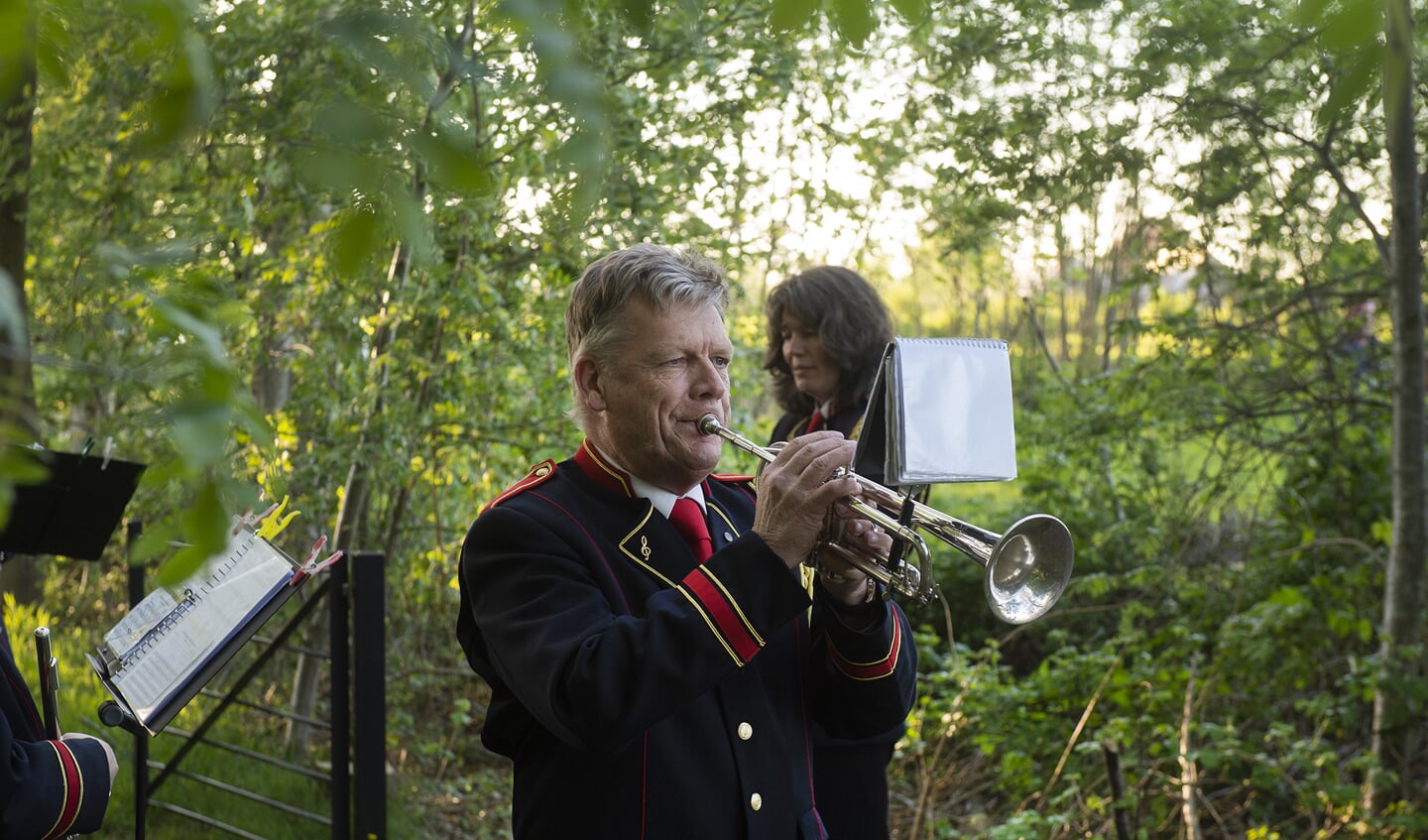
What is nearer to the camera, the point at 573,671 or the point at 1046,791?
the point at 573,671

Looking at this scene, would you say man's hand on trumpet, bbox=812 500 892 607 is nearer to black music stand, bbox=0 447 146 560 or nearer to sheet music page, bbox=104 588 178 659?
sheet music page, bbox=104 588 178 659

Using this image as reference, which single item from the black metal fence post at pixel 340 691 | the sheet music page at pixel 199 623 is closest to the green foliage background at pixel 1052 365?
the black metal fence post at pixel 340 691

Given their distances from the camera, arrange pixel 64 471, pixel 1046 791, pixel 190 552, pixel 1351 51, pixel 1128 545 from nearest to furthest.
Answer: pixel 190 552, pixel 1351 51, pixel 64 471, pixel 1046 791, pixel 1128 545

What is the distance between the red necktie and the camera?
232 cm

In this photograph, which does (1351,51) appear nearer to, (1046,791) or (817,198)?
(1046,791)

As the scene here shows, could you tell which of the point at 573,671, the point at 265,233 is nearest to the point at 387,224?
the point at 573,671

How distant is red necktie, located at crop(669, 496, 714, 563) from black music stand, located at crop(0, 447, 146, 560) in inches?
52.5

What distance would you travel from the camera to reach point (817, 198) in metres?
6.18

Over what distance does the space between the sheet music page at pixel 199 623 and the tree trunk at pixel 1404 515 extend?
13.4 feet

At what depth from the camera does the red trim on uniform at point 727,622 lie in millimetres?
1972

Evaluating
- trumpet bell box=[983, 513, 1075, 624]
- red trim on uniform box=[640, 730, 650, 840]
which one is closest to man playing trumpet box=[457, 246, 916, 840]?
red trim on uniform box=[640, 730, 650, 840]

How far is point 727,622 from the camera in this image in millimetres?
1975

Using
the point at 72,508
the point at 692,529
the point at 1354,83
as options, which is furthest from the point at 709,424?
the point at 72,508

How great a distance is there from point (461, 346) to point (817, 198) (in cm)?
192
